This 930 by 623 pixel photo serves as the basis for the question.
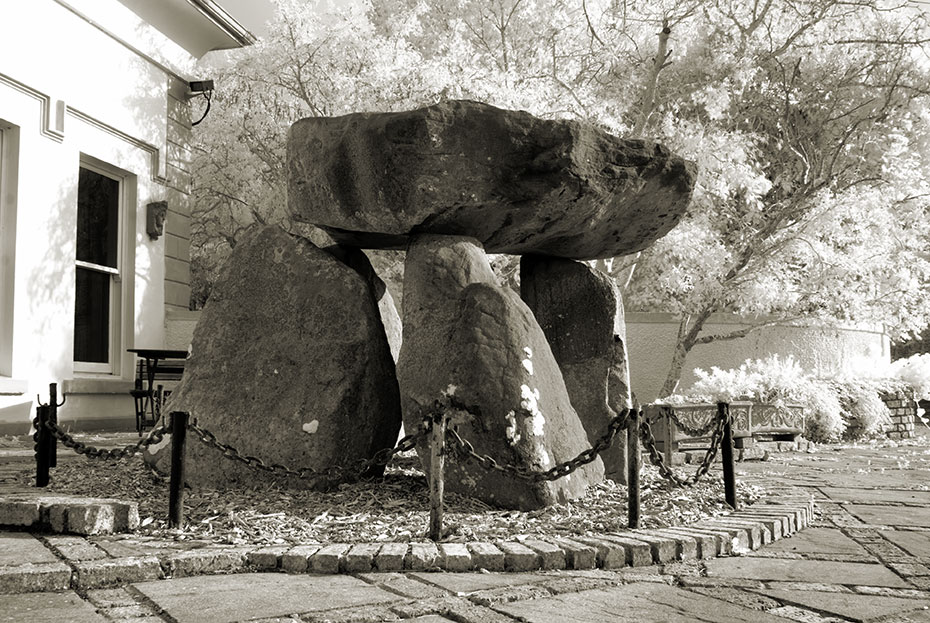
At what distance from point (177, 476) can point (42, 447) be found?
1.46 metres

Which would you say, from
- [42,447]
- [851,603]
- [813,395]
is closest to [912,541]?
[851,603]

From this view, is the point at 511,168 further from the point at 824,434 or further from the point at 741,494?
the point at 824,434

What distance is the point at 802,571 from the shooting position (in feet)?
13.4

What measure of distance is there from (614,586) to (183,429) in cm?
227

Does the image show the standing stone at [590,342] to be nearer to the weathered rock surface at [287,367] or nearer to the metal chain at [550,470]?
the weathered rock surface at [287,367]

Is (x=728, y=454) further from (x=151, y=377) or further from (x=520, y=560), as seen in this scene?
(x=151, y=377)

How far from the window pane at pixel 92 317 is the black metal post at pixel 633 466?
24.5 feet

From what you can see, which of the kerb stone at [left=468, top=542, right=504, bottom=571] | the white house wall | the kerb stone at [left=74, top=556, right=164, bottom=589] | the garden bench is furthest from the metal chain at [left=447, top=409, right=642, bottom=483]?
the white house wall

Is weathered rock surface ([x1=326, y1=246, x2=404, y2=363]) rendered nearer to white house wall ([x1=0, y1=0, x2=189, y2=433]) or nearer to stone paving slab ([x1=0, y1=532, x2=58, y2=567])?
stone paving slab ([x1=0, y1=532, x2=58, y2=567])

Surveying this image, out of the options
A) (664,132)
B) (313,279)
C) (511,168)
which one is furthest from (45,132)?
(664,132)

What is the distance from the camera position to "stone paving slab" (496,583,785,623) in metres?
3.22

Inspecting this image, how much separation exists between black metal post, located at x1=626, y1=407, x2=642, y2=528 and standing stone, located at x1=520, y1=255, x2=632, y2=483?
164 cm

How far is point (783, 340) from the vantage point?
16.1 m

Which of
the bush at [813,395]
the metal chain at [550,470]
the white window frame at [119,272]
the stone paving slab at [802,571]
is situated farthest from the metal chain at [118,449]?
the bush at [813,395]
